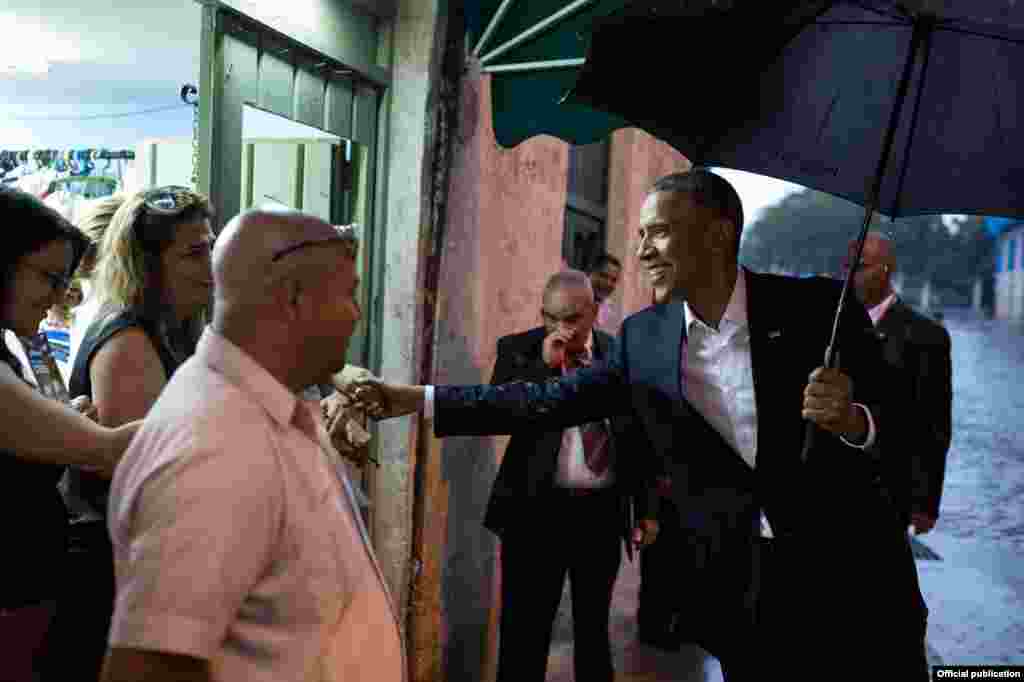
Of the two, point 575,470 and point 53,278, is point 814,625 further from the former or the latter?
point 53,278

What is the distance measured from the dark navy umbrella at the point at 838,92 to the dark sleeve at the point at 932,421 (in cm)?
212

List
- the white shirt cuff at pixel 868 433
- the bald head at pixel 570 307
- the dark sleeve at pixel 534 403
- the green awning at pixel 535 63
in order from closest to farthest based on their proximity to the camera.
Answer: the white shirt cuff at pixel 868 433
the dark sleeve at pixel 534 403
the green awning at pixel 535 63
the bald head at pixel 570 307

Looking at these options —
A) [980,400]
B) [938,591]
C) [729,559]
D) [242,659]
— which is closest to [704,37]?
[729,559]

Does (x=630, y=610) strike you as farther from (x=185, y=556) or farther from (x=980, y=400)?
(x=980, y=400)

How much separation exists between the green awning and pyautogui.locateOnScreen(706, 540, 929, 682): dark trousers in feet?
5.82

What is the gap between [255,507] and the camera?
1.60 meters

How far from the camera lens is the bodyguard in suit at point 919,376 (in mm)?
5191

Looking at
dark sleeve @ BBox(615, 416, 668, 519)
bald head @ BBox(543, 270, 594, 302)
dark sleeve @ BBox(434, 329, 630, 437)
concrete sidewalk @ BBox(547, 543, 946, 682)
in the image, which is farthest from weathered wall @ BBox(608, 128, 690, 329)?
dark sleeve @ BBox(434, 329, 630, 437)

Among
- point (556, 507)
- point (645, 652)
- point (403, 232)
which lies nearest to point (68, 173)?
point (403, 232)

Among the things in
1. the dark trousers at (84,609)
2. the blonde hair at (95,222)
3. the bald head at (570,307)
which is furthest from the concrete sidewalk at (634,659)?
the blonde hair at (95,222)

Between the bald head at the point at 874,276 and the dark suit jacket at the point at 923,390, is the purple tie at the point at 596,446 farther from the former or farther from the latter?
the bald head at the point at 874,276

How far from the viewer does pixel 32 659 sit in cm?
217

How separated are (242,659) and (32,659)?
2.50ft

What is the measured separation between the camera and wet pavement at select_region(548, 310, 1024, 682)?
639 cm
